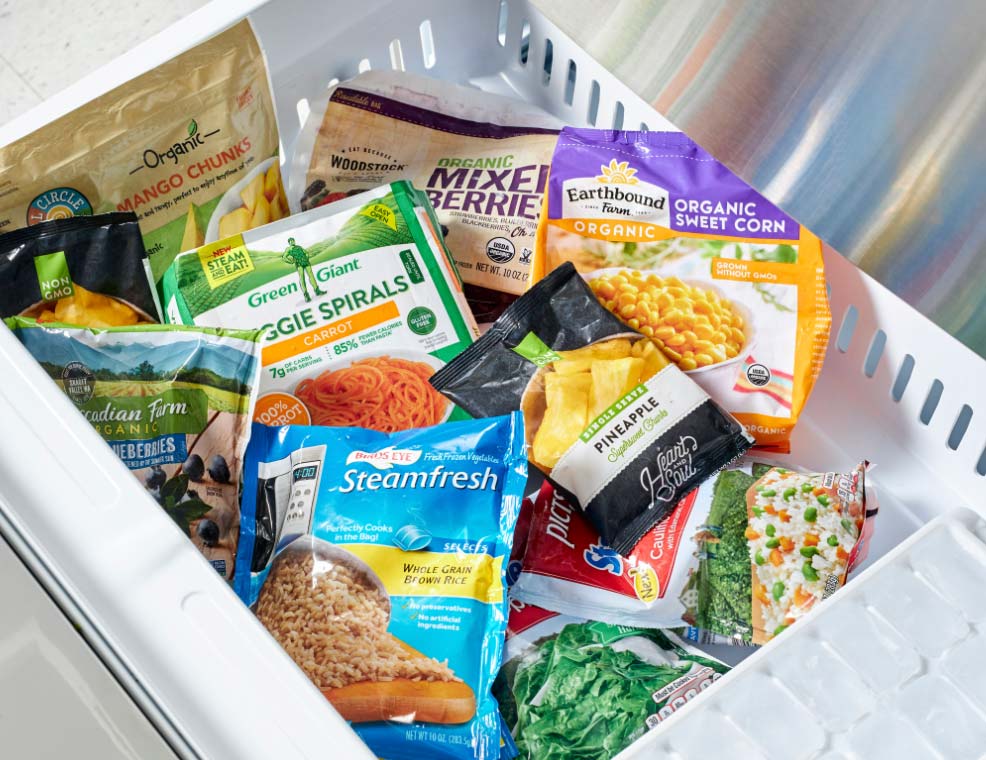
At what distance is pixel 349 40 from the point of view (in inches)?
47.5

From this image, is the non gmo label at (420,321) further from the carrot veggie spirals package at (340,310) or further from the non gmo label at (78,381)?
the non gmo label at (78,381)

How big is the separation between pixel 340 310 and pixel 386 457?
21cm

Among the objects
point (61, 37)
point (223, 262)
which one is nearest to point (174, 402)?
point (223, 262)

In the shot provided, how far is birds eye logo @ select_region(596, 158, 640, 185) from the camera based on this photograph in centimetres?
111

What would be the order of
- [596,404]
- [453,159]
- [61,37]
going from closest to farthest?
[596,404], [453,159], [61,37]

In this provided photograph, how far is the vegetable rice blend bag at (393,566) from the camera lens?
0.88 meters

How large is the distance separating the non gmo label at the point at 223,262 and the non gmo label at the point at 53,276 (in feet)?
0.46

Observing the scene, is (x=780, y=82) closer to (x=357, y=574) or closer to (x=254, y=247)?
(x=357, y=574)

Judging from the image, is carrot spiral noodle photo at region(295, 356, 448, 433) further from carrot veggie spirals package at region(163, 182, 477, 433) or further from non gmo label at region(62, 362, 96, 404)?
non gmo label at region(62, 362, 96, 404)

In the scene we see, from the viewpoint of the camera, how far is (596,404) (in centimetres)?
101

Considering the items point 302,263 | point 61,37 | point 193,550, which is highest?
point 193,550

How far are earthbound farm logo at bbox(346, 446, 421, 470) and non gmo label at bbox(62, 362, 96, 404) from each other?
0.84 ft

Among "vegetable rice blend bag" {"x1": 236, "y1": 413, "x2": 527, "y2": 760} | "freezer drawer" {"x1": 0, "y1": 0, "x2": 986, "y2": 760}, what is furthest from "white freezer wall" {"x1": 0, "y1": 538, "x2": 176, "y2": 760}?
"vegetable rice blend bag" {"x1": 236, "y1": 413, "x2": 527, "y2": 760}

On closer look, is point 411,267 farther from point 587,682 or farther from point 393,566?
point 587,682
